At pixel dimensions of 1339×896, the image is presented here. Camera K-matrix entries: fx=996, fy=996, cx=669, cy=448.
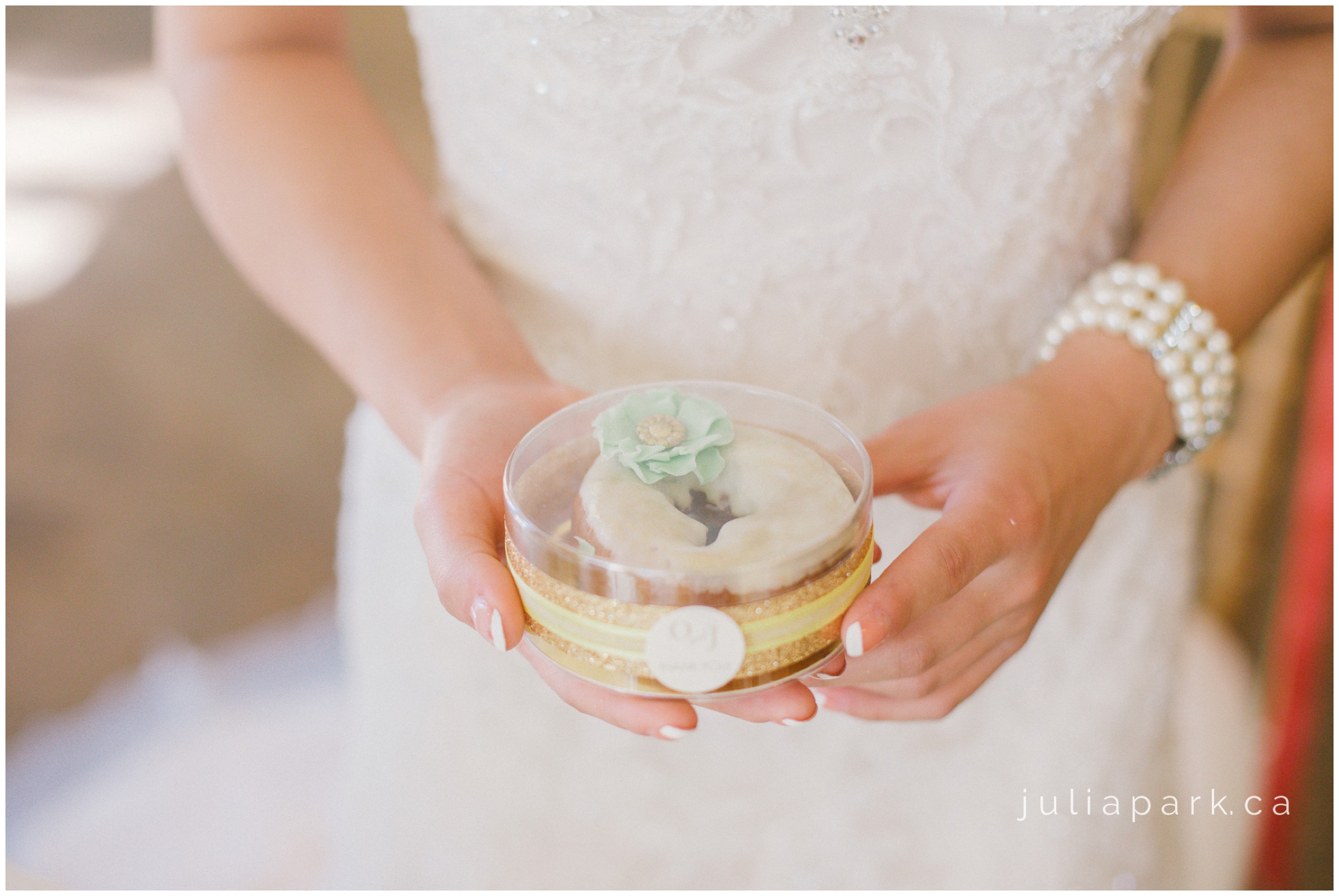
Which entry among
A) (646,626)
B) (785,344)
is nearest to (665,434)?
(646,626)

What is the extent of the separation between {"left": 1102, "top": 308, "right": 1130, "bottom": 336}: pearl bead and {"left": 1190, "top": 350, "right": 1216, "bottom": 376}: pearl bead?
0.23ft

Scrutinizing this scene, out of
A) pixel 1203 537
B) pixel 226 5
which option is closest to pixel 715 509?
pixel 226 5

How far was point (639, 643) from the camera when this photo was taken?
1.93 ft

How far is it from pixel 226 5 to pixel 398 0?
212mm

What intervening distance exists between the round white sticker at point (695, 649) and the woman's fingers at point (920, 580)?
0.26 ft

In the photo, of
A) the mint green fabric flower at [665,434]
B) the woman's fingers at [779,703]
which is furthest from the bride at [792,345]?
the mint green fabric flower at [665,434]

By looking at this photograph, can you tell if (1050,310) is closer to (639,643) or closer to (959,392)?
(959,392)

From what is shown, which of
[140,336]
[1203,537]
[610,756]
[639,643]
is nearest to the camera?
[639,643]

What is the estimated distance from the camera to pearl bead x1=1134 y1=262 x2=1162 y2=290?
0.92 m

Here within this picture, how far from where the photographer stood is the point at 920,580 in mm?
623

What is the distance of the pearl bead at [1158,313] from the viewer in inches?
35.7

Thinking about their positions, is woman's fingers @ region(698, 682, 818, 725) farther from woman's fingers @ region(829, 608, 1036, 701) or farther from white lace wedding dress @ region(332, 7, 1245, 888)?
white lace wedding dress @ region(332, 7, 1245, 888)

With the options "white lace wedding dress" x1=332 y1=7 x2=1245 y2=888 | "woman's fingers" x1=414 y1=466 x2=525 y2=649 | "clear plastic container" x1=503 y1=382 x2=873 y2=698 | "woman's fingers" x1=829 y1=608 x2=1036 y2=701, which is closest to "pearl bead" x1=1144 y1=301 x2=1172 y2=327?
"white lace wedding dress" x1=332 y1=7 x2=1245 y2=888

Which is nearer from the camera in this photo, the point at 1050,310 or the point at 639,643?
the point at 639,643
